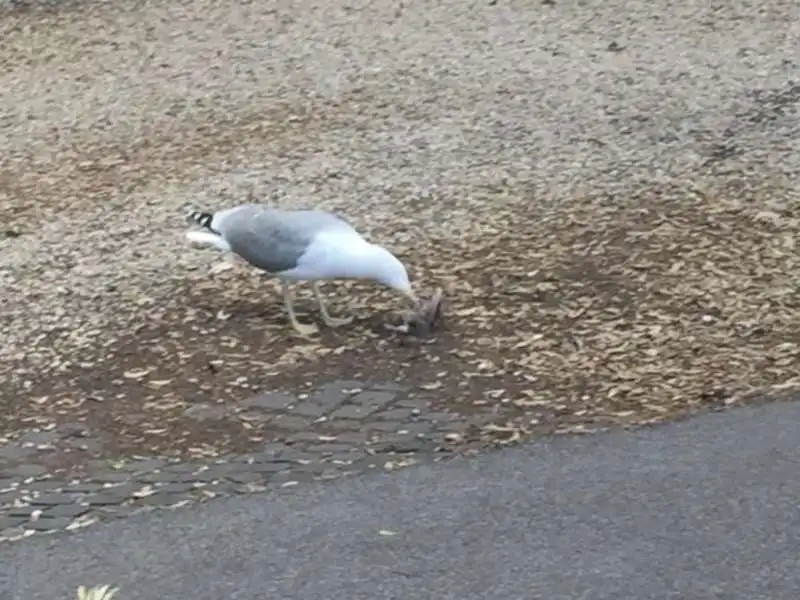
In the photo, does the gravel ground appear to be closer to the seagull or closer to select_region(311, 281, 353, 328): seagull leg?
select_region(311, 281, 353, 328): seagull leg

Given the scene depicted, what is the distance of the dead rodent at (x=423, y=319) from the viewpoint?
19.8 ft

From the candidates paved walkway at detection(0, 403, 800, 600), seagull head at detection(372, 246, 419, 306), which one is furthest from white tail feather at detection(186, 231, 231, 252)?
paved walkway at detection(0, 403, 800, 600)

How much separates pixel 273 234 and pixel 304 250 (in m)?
0.18

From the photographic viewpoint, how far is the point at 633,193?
7738mm

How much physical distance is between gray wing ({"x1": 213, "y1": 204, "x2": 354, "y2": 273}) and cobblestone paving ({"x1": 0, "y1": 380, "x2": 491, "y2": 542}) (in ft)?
2.19

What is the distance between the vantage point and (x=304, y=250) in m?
5.95

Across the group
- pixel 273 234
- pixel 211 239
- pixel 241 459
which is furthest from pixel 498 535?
pixel 211 239

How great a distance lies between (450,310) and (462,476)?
1610mm

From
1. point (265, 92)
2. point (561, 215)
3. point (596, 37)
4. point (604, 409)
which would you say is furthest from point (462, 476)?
point (596, 37)

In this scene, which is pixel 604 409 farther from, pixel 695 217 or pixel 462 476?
pixel 695 217

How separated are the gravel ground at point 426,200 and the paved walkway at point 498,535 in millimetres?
379

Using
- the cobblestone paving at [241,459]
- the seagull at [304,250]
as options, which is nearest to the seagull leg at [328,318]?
the seagull at [304,250]

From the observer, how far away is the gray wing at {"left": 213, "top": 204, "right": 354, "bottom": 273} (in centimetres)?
599

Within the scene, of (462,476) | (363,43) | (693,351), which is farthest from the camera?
(363,43)
